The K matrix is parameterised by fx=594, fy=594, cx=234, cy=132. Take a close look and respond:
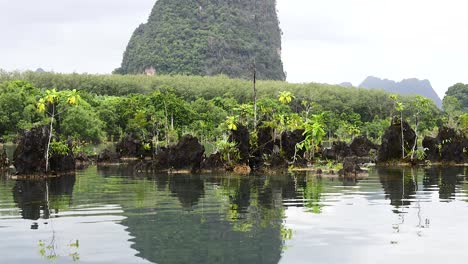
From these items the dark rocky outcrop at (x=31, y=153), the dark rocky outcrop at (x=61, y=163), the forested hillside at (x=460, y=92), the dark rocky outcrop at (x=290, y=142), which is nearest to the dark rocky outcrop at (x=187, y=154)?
the dark rocky outcrop at (x=290, y=142)

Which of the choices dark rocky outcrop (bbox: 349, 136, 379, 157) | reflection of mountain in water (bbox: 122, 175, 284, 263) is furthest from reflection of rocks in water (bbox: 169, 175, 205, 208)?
dark rocky outcrop (bbox: 349, 136, 379, 157)

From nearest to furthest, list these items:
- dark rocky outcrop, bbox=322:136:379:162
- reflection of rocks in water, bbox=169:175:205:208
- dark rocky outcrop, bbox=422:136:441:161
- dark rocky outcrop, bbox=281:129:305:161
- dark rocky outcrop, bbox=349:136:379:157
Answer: reflection of rocks in water, bbox=169:175:205:208, dark rocky outcrop, bbox=281:129:305:161, dark rocky outcrop, bbox=422:136:441:161, dark rocky outcrop, bbox=322:136:379:162, dark rocky outcrop, bbox=349:136:379:157

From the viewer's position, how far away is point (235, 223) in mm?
18141

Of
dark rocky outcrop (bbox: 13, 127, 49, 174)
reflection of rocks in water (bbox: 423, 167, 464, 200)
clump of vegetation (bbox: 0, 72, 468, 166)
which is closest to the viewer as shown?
reflection of rocks in water (bbox: 423, 167, 464, 200)

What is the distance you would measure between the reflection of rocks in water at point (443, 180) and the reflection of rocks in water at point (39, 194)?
16.3 m

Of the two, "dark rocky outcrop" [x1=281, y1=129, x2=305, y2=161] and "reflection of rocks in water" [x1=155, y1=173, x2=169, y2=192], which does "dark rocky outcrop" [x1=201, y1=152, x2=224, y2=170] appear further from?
"dark rocky outcrop" [x1=281, y1=129, x2=305, y2=161]

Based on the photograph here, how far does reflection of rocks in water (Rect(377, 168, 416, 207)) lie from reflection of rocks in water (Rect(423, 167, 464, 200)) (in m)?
0.97

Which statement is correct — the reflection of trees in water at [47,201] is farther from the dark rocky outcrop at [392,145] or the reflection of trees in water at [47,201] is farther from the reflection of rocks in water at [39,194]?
the dark rocky outcrop at [392,145]

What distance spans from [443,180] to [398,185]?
4649 mm

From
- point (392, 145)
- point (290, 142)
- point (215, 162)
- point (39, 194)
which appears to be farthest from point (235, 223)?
point (392, 145)

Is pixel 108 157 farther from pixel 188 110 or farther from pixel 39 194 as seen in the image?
pixel 39 194

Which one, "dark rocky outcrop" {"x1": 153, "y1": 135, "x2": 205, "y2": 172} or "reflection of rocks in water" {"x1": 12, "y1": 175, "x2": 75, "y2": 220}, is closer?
"reflection of rocks in water" {"x1": 12, "y1": 175, "x2": 75, "y2": 220}

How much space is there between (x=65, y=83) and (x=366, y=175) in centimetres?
A: 10515

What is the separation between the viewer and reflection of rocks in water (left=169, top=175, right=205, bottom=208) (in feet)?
80.4
